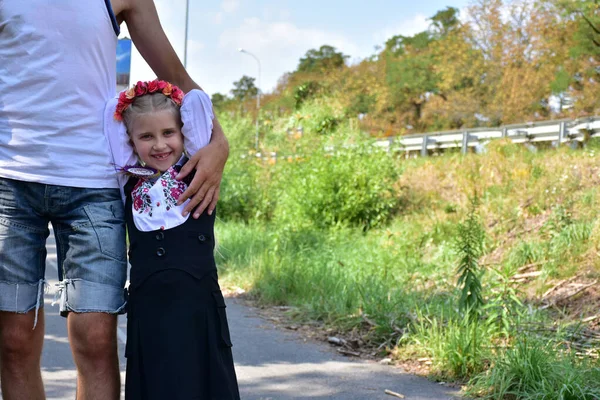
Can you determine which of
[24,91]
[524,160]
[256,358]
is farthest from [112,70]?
[524,160]

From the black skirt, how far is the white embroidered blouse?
192 mm

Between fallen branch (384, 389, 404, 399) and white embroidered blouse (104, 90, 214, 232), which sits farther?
fallen branch (384, 389, 404, 399)

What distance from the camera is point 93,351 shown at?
2.84 metres

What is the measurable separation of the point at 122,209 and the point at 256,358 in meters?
3.04

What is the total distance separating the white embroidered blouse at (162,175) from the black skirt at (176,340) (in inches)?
7.6

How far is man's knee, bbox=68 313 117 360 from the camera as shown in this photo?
9.25 feet

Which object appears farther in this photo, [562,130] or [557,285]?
[562,130]

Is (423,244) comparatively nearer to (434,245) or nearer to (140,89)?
(434,245)

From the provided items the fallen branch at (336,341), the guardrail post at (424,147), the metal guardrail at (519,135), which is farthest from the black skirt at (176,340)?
the guardrail post at (424,147)

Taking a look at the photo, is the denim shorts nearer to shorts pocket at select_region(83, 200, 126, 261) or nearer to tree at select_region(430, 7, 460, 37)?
shorts pocket at select_region(83, 200, 126, 261)

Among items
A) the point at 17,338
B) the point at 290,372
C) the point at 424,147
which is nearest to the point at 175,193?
→ the point at 17,338

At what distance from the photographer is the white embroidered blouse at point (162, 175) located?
2.90 metres

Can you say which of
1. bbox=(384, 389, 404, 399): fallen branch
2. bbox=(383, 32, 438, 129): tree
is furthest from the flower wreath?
bbox=(383, 32, 438, 129): tree

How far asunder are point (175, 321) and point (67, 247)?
0.46 m
